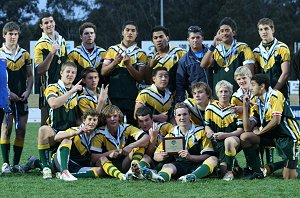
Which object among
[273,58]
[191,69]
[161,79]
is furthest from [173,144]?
[273,58]

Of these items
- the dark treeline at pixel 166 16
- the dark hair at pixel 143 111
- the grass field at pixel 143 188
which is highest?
the dark treeline at pixel 166 16

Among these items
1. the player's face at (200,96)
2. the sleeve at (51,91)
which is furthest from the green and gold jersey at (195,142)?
the sleeve at (51,91)

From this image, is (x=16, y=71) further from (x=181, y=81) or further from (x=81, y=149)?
(x=181, y=81)

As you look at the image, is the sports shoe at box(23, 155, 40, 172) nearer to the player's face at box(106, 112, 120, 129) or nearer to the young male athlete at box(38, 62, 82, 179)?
the young male athlete at box(38, 62, 82, 179)

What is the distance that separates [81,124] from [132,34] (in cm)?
135

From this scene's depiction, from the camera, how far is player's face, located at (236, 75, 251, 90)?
7.23 metres

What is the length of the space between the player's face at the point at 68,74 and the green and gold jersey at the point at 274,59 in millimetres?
2171

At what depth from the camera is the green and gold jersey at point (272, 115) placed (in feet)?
23.2

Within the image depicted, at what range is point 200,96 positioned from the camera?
7332 mm

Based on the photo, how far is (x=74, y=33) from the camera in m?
43.2

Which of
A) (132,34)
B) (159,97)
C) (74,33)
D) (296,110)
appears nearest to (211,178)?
(159,97)

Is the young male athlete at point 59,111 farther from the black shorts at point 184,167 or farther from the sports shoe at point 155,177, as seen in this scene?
the black shorts at point 184,167

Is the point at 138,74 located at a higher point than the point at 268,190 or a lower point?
higher

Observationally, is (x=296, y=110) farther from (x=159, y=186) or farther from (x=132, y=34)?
(x=159, y=186)
